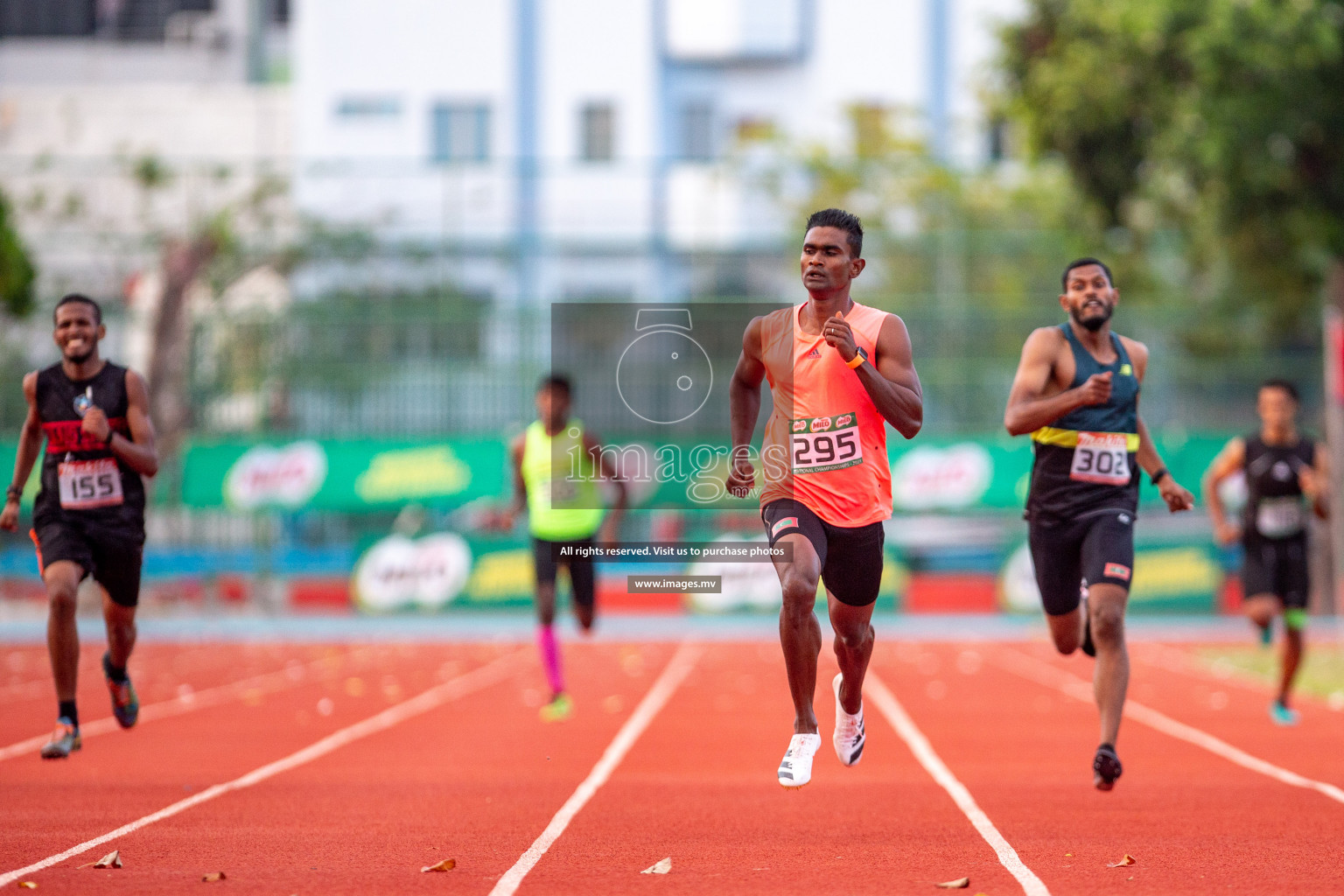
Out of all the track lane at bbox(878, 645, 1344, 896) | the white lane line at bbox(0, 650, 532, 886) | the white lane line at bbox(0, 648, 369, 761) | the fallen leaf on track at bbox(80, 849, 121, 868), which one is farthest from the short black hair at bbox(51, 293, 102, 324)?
the track lane at bbox(878, 645, 1344, 896)

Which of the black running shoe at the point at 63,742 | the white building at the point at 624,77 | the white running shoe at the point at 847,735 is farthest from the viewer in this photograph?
the white building at the point at 624,77

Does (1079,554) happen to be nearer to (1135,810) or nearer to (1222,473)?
(1135,810)

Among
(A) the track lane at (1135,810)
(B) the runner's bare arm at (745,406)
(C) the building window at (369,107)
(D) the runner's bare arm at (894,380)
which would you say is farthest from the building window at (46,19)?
(D) the runner's bare arm at (894,380)

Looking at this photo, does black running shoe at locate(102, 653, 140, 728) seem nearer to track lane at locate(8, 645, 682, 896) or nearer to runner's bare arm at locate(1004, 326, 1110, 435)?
track lane at locate(8, 645, 682, 896)

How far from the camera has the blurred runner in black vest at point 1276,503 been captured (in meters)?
12.4

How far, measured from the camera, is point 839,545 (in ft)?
24.0

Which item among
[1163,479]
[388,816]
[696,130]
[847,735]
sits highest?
[696,130]

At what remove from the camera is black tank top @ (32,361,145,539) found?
30.2ft

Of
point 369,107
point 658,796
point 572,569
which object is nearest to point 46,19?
point 369,107

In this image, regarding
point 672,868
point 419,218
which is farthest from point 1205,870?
point 419,218

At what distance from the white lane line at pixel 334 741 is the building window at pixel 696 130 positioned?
2496cm

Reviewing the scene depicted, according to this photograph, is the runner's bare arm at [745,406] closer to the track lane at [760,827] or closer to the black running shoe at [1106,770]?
the track lane at [760,827]

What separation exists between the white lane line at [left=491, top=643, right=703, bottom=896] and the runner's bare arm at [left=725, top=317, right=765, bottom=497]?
1561 mm

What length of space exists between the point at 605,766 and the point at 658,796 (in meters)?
1.25
